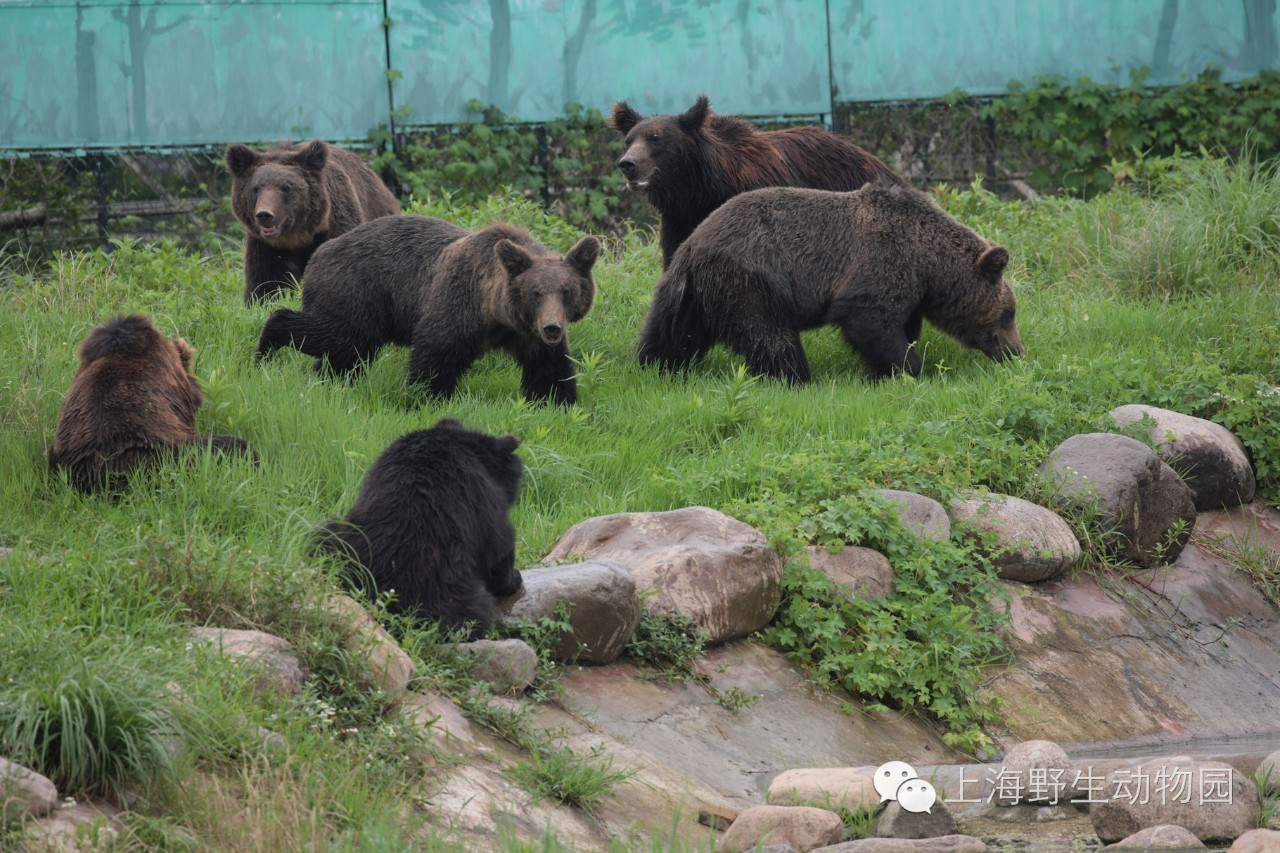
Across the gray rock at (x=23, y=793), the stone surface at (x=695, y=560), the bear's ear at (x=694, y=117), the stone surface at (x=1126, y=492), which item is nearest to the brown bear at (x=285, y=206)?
the bear's ear at (x=694, y=117)

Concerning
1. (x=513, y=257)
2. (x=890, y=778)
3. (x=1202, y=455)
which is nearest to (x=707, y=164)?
(x=513, y=257)

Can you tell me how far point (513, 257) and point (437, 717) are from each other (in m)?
4.32

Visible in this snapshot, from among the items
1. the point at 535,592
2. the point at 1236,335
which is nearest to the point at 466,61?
the point at 1236,335

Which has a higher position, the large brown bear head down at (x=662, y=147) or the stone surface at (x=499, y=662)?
the large brown bear head down at (x=662, y=147)

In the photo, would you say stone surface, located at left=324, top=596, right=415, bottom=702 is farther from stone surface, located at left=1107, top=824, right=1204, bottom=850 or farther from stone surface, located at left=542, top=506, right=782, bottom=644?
stone surface, located at left=1107, top=824, right=1204, bottom=850

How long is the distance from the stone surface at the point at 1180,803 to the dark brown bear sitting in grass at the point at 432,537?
2255mm

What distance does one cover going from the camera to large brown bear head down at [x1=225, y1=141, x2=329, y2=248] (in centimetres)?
1035

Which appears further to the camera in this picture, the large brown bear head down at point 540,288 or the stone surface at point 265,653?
the large brown bear head down at point 540,288

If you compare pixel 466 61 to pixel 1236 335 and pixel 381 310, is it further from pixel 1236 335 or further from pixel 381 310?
pixel 1236 335

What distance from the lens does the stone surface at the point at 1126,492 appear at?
7.56m

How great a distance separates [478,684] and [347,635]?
1.67 ft

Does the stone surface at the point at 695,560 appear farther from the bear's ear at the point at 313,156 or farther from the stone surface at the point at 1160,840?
the bear's ear at the point at 313,156

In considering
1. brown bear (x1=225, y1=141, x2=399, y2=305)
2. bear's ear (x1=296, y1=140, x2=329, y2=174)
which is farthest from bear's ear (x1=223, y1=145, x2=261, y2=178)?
bear's ear (x1=296, y1=140, x2=329, y2=174)

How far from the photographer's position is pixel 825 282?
31.8ft
